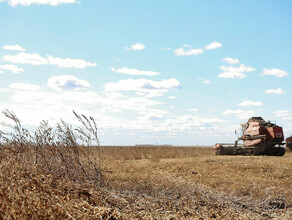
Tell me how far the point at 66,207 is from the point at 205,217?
7.92 ft

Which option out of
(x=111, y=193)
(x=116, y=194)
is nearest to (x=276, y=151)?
(x=116, y=194)

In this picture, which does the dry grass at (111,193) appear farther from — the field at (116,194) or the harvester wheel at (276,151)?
the harvester wheel at (276,151)

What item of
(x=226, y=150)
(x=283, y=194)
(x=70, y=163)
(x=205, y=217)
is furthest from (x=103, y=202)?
(x=226, y=150)

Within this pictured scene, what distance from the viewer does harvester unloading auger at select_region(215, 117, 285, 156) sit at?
2145 cm

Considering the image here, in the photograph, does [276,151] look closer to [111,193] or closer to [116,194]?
[116,194]

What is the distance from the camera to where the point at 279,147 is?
71.3ft

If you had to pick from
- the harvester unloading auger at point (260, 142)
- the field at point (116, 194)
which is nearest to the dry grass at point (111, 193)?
the field at point (116, 194)

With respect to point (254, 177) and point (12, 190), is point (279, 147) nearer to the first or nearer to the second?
point (254, 177)

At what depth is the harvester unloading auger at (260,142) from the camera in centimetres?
2145

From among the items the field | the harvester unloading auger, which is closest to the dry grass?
the field

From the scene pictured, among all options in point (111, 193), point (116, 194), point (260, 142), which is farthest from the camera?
point (260, 142)

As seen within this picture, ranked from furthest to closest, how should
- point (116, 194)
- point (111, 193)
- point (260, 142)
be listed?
1. point (260, 142)
2. point (116, 194)
3. point (111, 193)

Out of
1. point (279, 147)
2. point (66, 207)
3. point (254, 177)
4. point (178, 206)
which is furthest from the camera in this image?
point (279, 147)

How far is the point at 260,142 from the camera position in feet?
70.3
